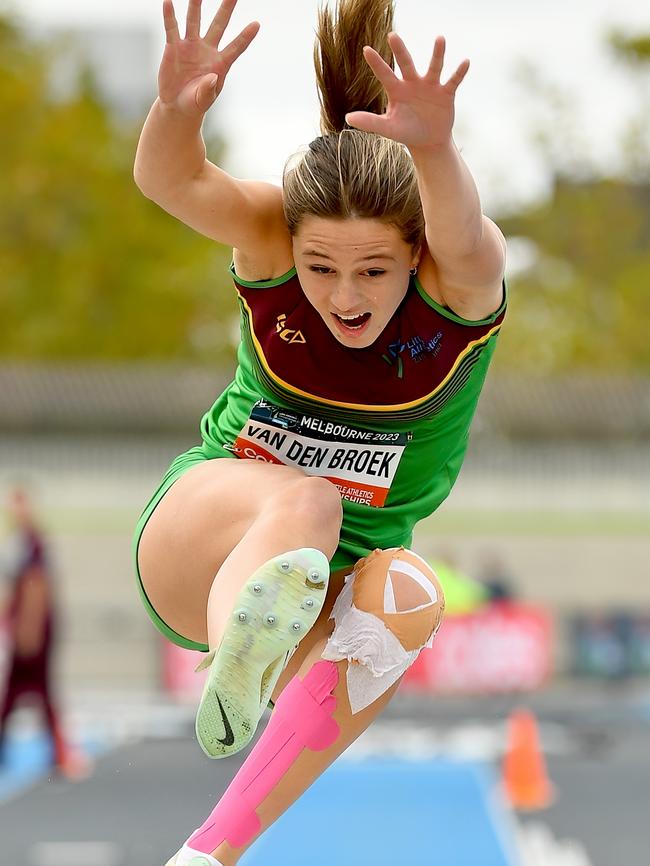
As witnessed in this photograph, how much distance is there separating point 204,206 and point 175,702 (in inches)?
486

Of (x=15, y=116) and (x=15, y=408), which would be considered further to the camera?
(x=15, y=116)

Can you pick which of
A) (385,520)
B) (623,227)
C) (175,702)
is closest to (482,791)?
(175,702)

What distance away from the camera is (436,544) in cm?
1739

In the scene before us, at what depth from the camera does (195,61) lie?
9.71ft

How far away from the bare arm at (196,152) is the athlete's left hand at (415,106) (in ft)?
1.26

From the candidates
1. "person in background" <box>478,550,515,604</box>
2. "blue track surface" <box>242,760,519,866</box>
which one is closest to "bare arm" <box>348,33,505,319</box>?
"blue track surface" <box>242,760,519,866</box>

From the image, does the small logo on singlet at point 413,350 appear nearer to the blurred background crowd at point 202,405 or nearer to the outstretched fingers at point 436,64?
the outstretched fingers at point 436,64

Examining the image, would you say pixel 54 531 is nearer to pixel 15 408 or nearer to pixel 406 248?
pixel 15 408

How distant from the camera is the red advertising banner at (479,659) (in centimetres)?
1430

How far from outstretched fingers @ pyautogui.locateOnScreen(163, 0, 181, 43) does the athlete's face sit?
1.44 feet

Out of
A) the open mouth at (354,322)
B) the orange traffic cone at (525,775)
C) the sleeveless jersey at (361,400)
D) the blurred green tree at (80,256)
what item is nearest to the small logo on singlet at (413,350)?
the sleeveless jersey at (361,400)

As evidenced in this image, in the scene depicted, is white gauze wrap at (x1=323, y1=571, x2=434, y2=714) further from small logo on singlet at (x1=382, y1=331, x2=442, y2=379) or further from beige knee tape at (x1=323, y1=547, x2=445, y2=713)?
small logo on singlet at (x1=382, y1=331, x2=442, y2=379)

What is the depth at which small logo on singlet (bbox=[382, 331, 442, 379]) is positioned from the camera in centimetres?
309

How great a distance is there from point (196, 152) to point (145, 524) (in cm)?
83
